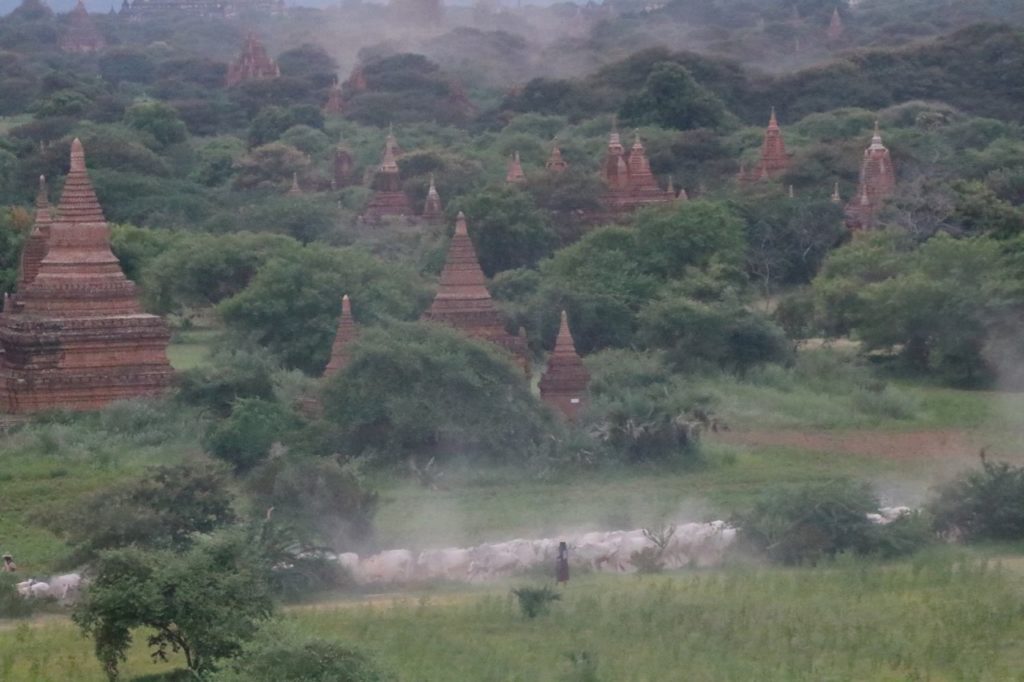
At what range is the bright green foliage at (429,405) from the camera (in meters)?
29.8

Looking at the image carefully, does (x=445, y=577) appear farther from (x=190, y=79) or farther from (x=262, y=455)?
(x=190, y=79)

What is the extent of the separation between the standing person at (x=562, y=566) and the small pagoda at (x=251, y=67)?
85740 millimetres

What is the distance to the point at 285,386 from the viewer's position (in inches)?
1261

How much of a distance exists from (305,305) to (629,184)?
16001mm

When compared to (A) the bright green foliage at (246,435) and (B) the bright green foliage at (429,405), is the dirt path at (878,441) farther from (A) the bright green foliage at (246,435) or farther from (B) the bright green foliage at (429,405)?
(A) the bright green foliage at (246,435)

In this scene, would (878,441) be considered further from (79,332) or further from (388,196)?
(388,196)

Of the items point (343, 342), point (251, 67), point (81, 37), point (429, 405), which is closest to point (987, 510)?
point (429, 405)

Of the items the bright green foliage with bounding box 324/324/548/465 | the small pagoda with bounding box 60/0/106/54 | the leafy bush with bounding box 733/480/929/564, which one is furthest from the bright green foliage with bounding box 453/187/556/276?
the small pagoda with bounding box 60/0/106/54

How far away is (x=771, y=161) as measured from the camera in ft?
190

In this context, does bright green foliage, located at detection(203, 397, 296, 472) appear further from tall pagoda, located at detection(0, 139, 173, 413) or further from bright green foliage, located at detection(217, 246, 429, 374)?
bright green foliage, located at detection(217, 246, 429, 374)

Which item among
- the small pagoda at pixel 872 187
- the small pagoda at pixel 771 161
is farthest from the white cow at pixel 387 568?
the small pagoda at pixel 771 161

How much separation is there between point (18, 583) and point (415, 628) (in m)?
4.10

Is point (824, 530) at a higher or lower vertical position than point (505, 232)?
higher

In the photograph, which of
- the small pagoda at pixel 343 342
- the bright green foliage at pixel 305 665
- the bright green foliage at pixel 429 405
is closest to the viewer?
the bright green foliage at pixel 305 665
